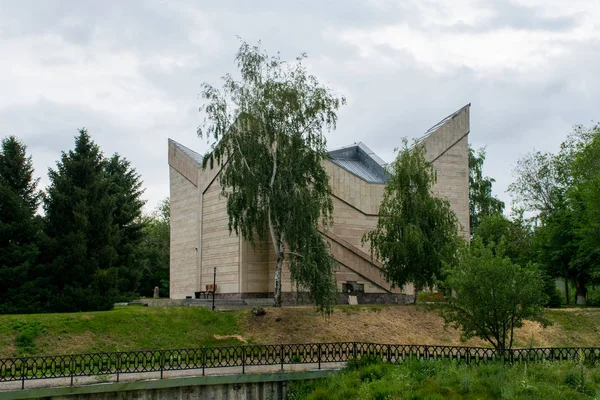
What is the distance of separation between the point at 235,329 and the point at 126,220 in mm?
23883

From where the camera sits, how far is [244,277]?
3519 centimetres

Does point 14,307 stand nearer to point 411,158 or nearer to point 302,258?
point 302,258

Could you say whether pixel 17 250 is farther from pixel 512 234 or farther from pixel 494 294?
pixel 512 234

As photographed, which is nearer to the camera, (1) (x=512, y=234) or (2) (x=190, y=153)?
(2) (x=190, y=153)

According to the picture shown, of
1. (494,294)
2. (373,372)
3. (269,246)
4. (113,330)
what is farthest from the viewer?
(269,246)

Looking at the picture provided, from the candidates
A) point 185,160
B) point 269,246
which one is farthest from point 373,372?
point 185,160

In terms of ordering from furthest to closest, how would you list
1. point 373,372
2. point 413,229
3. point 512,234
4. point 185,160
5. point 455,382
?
point 512,234
point 185,160
point 413,229
point 373,372
point 455,382

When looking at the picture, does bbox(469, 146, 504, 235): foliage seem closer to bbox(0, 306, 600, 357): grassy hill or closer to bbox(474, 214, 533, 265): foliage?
bbox(474, 214, 533, 265): foliage

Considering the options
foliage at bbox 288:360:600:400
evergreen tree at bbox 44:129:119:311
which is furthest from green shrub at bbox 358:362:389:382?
evergreen tree at bbox 44:129:119:311

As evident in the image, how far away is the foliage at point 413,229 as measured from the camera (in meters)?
32.8

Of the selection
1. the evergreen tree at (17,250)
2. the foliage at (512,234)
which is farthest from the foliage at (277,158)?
the foliage at (512,234)

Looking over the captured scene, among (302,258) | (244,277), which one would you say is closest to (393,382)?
(302,258)

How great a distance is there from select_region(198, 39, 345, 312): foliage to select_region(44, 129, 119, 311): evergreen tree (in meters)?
6.91

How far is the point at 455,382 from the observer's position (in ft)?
60.3
